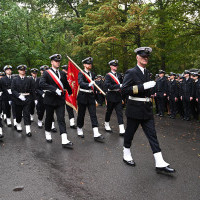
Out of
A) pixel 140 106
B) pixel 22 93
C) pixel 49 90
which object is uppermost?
pixel 49 90

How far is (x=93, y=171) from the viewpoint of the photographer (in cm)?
481

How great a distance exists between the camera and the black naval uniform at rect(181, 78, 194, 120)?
Answer: 11141mm

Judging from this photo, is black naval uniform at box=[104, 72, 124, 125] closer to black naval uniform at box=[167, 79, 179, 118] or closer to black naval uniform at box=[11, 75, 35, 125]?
black naval uniform at box=[11, 75, 35, 125]

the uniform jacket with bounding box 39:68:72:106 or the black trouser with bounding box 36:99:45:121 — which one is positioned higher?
the uniform jacket with bounding box 39:68:72:106

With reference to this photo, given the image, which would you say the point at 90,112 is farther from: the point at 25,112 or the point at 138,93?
the point at 138,93

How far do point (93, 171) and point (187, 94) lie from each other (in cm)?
776

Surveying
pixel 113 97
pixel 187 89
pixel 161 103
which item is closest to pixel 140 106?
pixel 113 97

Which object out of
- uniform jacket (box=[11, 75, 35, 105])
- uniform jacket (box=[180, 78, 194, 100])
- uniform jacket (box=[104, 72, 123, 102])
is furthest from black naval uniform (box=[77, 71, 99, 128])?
uniform jacket (box=[180, 78, 194, 100])

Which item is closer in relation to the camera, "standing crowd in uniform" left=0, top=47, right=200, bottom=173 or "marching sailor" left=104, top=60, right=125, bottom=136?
"standing crowd in uniform" left=0, top=47, right=200, bottom=173

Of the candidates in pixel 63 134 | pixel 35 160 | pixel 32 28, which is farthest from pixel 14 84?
pixel 32 28

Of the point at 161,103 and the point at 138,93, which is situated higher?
the point at 138,93

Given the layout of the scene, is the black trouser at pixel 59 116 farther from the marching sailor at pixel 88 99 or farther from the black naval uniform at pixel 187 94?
the black naval uniform at pixel 187 94

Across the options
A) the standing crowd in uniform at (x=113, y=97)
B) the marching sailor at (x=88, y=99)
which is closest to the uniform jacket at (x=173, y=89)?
the standing crowd in uniform at (x=113, y=97)

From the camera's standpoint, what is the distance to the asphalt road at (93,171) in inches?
153
